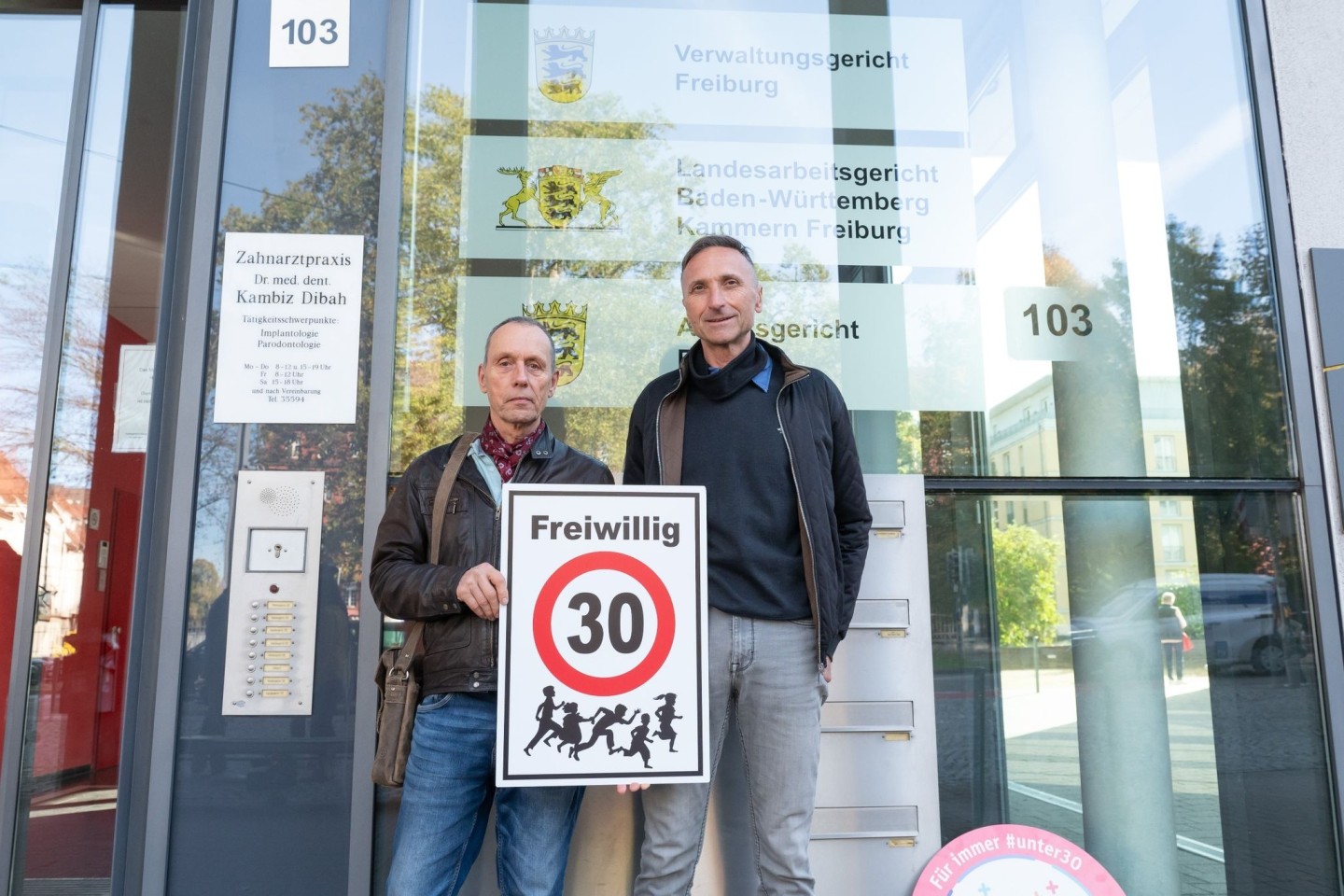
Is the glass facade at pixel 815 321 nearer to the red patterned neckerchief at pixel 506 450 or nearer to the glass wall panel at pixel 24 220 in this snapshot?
the glass wall panel at pixel 24 220

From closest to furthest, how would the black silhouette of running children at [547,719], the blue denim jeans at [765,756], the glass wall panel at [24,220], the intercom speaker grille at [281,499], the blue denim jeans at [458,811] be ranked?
the black silhouette of running children at [547,719] < the blue denim jeans at [458,811] < the blue denim jeans at [765,756] < the intercom speaker grille at [281,499] < the glass wall panel at [24,220]

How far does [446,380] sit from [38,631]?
1742 millimetres

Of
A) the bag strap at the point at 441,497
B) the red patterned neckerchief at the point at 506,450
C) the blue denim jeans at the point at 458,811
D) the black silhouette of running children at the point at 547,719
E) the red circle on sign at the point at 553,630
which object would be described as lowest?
the blue denim jeans at the point at 458,811

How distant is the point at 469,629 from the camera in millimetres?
2631

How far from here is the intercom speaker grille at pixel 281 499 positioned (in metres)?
3.44

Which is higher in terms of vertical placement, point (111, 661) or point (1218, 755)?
point (111, 661)

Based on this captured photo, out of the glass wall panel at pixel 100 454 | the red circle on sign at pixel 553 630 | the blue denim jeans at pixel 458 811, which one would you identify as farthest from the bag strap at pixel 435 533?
the glass wall panel at pixel 100 454

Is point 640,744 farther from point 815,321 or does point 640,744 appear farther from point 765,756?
point 815,321

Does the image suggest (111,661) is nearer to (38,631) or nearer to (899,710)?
(38,631)

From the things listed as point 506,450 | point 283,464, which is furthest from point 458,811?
point 283,464

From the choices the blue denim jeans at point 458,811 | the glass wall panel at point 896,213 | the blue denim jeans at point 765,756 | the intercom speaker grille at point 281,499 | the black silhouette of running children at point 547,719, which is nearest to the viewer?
the black silhouette of running children at point 547,719

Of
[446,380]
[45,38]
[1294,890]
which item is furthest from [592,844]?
[45,38]

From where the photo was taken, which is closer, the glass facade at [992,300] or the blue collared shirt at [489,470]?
the blue collared shirt at [489,470]

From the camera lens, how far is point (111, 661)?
3900mm
